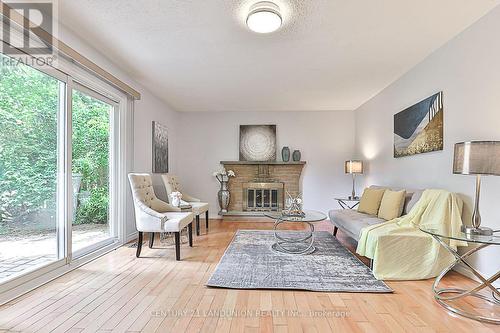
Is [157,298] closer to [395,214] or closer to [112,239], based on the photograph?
[112,239]

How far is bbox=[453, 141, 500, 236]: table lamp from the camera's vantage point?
204cm

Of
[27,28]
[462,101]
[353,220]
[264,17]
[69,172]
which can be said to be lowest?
[353,220]

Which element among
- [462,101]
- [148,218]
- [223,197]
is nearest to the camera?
[462,101]

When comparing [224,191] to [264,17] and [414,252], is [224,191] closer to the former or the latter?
[414,252]

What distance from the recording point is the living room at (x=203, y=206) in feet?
6.97

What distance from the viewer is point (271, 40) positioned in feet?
9.69

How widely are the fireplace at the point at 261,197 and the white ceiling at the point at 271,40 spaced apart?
7.61 feet

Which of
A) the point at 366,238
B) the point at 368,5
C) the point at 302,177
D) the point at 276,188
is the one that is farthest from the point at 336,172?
the point at 368,5

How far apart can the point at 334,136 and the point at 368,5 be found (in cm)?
411

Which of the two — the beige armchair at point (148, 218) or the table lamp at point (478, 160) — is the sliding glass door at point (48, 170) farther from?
the table lamp at point (478, 160)

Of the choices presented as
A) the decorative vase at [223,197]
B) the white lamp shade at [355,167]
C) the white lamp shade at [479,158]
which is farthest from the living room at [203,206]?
the decorative vase at [223,197]

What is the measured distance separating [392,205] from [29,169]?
3887 mm

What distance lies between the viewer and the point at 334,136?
6.27 metres

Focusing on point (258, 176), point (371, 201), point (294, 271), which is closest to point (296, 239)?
point (371, 201)
